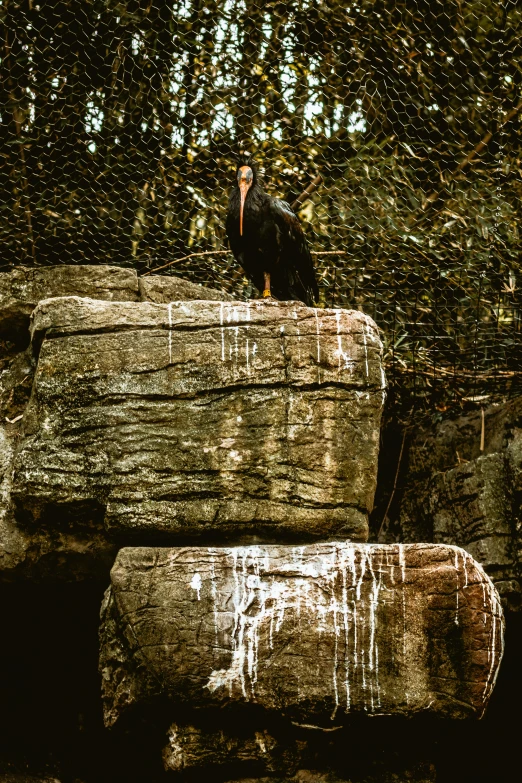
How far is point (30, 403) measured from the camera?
13.1ft

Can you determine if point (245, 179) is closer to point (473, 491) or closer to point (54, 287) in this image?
point (54, 287)

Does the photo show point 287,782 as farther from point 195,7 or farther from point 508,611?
point 195,7

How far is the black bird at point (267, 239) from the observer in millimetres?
4535

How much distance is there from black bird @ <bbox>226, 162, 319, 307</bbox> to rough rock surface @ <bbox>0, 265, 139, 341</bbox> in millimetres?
523

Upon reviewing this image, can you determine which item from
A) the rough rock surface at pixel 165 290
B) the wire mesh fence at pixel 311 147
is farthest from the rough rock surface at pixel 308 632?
the wire mesh fence at pixel 311 147

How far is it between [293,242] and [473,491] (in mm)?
1438

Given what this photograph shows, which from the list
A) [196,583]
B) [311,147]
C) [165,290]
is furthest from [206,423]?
Answer: [311,147]

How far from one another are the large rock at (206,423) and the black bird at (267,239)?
73cm

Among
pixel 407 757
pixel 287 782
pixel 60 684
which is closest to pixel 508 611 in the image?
pixel 407 757

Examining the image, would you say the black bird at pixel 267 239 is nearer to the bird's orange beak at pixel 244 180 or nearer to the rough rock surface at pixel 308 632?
the bird's orange beak at pixel 244 180

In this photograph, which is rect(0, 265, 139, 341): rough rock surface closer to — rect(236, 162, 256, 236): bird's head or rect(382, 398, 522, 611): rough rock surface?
rect(236, 162, 256, 236): bird's head

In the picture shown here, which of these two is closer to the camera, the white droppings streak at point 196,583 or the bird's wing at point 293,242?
the white droppings streak at point 196,583

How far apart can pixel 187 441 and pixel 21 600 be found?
44.6 inches

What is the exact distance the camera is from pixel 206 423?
12.4 feet
